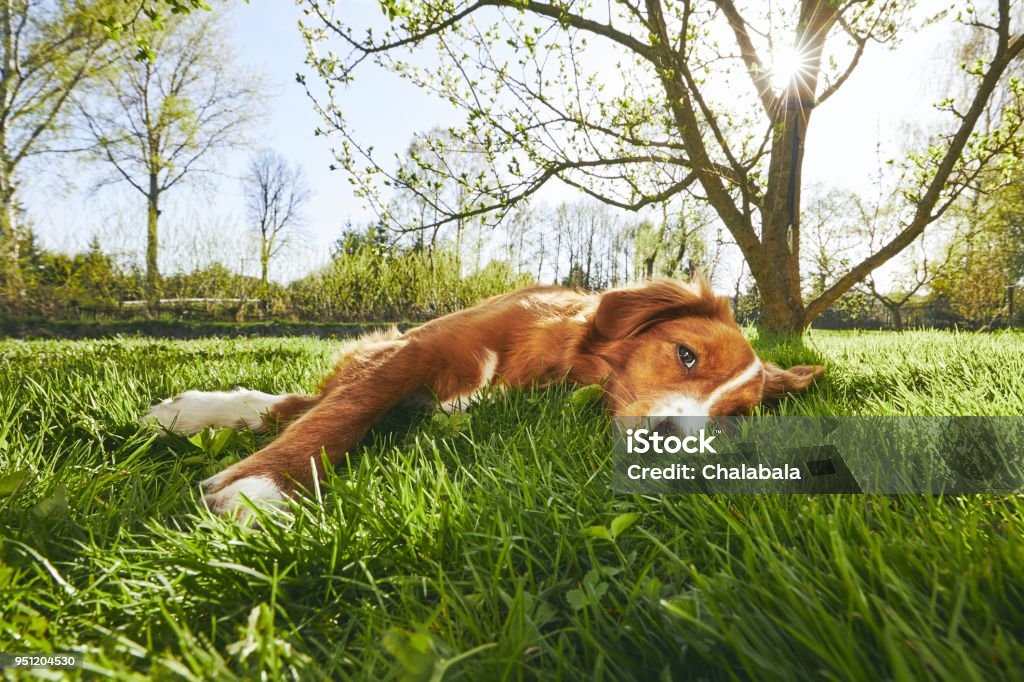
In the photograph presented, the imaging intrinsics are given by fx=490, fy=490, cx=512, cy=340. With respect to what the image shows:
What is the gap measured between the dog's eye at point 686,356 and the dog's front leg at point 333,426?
1.11m

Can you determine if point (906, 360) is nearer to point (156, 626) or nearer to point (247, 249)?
point (156, 626)

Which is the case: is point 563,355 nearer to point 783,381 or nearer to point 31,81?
point 783,381

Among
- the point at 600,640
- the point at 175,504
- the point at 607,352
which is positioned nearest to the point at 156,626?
the point at 175,504

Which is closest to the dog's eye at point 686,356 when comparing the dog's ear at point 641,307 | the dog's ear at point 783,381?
the dog's ear at point 641,307

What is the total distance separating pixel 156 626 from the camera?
93cm

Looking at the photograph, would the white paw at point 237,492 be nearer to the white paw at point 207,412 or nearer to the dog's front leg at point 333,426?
the dog's front leg at point 333,426

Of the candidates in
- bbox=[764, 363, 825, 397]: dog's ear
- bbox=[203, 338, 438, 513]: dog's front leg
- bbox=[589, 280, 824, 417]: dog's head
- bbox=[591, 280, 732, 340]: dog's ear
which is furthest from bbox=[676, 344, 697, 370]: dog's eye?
bbox=[203, 338, 438, 513]: dog's front leg

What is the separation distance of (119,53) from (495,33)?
47.4ft

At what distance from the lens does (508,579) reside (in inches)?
40.3

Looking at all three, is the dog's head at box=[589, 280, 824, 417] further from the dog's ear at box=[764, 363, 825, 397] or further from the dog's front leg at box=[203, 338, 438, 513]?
the dog's front leg at box=[203, 338, 438, 513]

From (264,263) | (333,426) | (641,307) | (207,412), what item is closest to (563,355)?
(641,307)

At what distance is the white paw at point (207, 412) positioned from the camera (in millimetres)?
2244

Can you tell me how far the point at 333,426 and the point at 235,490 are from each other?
0.39m

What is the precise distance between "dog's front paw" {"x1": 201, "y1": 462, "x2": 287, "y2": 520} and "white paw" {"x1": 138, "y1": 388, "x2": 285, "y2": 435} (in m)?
0.74
